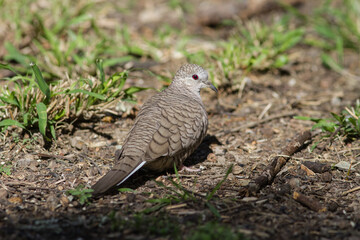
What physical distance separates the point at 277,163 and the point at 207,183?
726 mm

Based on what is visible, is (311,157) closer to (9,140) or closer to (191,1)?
(9,140)

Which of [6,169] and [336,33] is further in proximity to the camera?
[336,33]

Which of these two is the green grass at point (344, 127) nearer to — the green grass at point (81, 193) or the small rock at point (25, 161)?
the green grass at point (81, 193)

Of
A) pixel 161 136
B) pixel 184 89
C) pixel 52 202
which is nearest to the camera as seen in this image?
pixel 52 202

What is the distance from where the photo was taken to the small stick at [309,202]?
Result: 3461mm

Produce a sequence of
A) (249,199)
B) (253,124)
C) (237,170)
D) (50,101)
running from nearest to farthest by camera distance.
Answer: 1. (249,199)
2. (237,170)
3. (50,101)
4. (253,124)

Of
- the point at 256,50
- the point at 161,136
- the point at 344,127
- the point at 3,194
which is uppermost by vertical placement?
the point at 256,50

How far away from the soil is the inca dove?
0.21 metres

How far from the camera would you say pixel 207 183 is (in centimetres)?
400

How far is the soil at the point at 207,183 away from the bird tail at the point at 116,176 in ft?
0.49

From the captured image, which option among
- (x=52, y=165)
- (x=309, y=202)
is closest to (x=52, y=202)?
(x=52, y=165)

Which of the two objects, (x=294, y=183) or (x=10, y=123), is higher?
(x=10, y=123)

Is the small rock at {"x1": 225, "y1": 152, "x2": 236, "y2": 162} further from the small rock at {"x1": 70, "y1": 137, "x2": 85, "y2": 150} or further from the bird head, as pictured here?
the small rock at {"x1": 70, "y1": 137, "x2": 85, "y2": 150}

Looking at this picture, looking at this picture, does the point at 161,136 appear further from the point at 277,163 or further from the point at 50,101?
the point at 50,101
